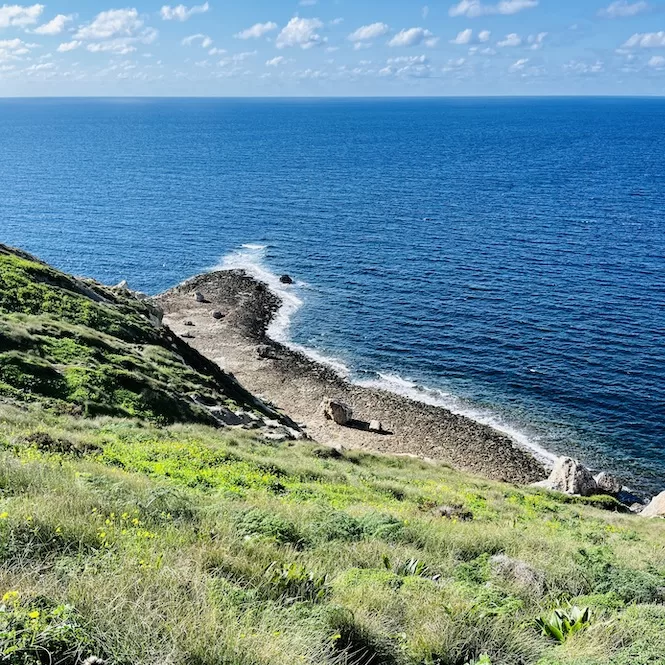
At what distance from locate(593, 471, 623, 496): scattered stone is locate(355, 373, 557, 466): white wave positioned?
566 cm

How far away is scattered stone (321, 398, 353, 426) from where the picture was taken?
169 feet

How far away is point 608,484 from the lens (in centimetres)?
4038

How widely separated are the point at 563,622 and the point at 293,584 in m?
4.48

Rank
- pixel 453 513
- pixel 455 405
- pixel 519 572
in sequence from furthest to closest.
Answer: pixel 455 405, pixel 453 513, pixel 519 572

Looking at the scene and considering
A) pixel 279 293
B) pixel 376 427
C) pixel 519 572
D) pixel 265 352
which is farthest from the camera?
pixel 279 293

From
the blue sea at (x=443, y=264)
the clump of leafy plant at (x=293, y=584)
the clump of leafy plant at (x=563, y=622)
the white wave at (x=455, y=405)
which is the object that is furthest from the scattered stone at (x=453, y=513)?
the blue sea at (x=443, y=264)

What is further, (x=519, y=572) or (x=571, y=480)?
(x=571, y=480)

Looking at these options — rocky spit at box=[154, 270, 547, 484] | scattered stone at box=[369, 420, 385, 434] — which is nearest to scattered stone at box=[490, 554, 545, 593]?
rocky spit at box=[154, 270, 547, 484]

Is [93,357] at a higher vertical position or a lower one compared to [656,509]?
higher

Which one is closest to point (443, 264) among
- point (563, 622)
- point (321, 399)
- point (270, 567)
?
point (321, 399)

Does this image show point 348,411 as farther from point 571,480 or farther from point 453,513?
point 453,513

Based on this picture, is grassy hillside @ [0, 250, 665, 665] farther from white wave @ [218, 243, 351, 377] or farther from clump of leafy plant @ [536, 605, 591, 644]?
white wave @ [218, 243, 351, 377]

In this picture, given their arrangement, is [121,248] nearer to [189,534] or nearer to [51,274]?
[51,274]

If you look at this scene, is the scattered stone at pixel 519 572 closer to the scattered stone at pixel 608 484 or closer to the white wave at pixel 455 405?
the scattered stone at pixel 608 484
